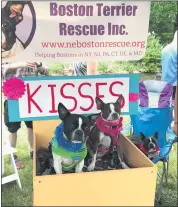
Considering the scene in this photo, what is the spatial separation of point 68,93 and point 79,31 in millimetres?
238

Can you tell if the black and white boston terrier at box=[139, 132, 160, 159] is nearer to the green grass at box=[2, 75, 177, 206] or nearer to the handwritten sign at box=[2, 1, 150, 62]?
the green grass at box=[2, 75, 177, 206]

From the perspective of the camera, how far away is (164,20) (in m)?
1.32

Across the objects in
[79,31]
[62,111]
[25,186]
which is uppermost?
[79,31]

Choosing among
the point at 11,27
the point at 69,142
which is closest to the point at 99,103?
the point at 69,142

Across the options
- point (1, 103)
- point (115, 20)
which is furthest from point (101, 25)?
point (1, 103)

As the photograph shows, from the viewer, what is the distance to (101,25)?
1235 millimetres

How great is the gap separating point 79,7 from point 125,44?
0.76 ft

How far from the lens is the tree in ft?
4.16

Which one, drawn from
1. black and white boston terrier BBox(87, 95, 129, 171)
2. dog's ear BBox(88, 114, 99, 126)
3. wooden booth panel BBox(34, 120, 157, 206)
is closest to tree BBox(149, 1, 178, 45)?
black and white boston terrier BBox(87, 95, 129, 171)

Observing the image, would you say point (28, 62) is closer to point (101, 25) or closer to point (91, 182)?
point (101, 25)

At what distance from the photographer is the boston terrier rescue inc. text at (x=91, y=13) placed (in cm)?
118

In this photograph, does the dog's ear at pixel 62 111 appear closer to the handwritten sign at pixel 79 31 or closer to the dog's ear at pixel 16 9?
the handwritten sign at pixel 79 31

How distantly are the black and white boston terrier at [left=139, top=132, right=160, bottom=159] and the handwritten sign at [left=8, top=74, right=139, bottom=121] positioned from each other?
0.44m

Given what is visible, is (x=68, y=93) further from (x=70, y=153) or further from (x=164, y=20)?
(x=164, y=20)
